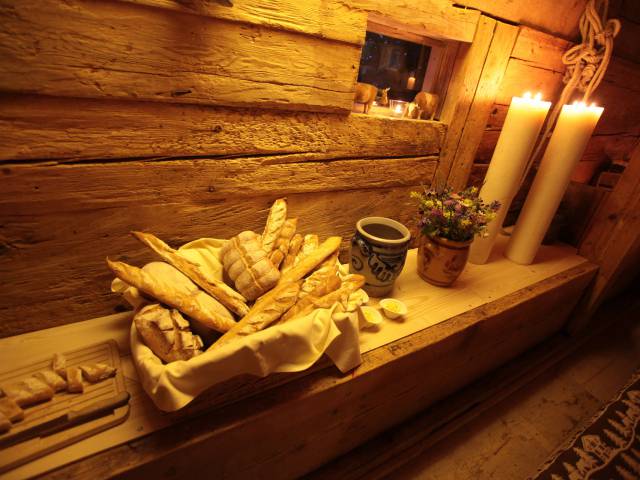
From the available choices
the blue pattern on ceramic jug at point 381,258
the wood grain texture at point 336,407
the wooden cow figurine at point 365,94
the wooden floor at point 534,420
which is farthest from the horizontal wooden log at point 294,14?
the wooden floor at point 534,420

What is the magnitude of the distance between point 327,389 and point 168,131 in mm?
1101

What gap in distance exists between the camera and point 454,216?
167 cm

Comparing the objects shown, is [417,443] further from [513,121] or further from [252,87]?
[252,87]

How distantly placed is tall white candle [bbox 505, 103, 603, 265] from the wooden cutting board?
235 centimetres

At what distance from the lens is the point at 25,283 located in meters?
1.18

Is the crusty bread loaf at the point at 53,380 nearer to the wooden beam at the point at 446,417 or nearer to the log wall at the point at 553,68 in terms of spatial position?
the wooden beam at the point at 446,417

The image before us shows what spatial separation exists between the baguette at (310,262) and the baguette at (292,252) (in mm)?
49

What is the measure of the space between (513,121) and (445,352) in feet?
4.29

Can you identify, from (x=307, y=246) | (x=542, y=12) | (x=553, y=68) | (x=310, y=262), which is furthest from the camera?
(x=553, y=68)

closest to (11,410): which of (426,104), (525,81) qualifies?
(426,104)

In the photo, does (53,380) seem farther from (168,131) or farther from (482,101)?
(482,101)

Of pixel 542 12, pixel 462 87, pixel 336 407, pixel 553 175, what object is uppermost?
pixel 542 12

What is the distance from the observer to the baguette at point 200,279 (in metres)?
1.17

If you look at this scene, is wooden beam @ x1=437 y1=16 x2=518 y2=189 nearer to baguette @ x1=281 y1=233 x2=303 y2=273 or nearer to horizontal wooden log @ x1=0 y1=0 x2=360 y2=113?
horizontal wooden log @ x1=0 y1=0 x2=360 y2=113
